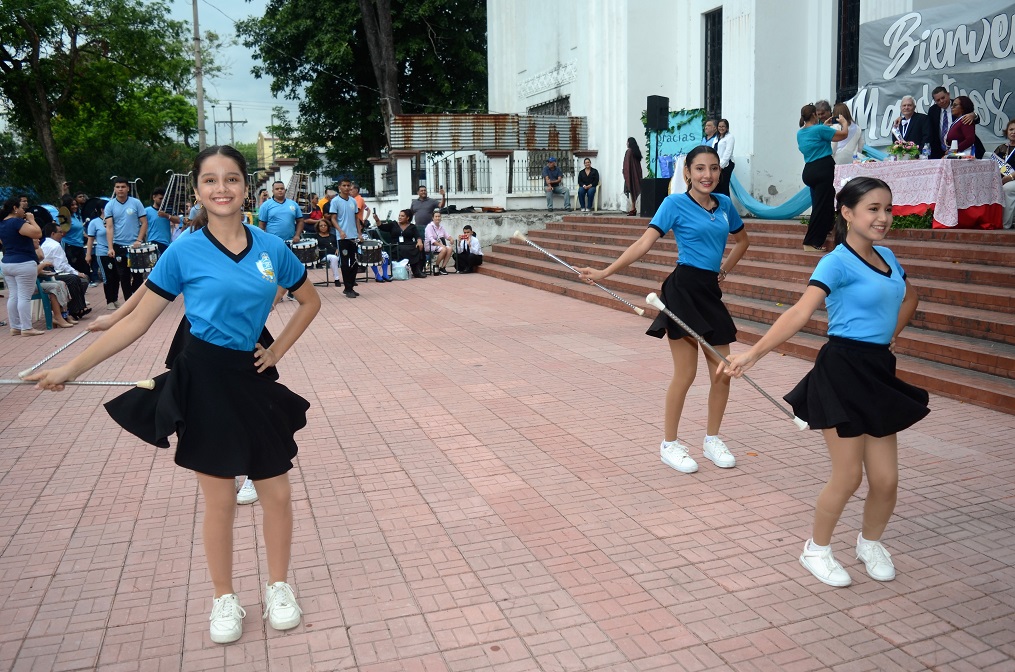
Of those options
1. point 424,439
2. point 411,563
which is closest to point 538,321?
point 424,439

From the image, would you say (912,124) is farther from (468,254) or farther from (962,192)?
(468,254)

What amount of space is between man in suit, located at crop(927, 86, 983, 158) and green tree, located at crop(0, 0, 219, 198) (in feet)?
90.9

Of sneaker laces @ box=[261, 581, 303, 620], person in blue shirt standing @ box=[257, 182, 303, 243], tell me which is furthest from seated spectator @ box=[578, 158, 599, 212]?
sneaker laces @ box=[261, 581, 303, 620]

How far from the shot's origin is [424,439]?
20.5 ft

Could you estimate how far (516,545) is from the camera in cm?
438

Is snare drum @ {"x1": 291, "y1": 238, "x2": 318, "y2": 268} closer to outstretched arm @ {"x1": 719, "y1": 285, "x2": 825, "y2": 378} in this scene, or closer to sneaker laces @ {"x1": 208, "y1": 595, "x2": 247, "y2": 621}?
sneaker laces @ {"x1": 208, "y1": 595, "x2": 247, "y2": 621}

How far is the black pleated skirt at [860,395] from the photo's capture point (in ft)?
12.0

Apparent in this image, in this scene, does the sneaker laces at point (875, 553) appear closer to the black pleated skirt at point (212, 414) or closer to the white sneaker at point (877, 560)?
the white sneaker at point (877, 560)

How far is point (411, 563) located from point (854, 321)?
7.68 feet

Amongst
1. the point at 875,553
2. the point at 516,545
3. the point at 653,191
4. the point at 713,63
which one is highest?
the point at 713,63

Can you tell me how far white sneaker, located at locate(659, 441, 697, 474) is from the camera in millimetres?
5367

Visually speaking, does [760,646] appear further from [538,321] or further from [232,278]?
[538,321]

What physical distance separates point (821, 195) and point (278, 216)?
819 cm

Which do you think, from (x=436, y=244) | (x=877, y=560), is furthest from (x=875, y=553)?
(x=436, y=244)
